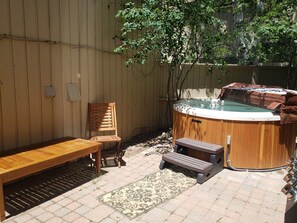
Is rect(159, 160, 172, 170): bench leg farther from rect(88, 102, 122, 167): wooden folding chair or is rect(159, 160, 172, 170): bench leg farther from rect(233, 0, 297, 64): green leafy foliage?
rect(233, 0, 297, 64): green leafy foliage

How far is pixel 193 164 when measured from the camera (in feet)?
11.5

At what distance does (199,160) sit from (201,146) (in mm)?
228

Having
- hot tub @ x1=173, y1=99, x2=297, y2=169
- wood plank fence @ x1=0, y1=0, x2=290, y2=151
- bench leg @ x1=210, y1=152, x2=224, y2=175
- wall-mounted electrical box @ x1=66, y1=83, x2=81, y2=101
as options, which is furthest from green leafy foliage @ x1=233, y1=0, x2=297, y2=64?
wall-mounted electrical box @ x1=66, y1=83, x2=81, y2=101

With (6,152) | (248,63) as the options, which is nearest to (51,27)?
(6,152)

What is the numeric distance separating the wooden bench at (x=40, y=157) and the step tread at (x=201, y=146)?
1366 millimetres

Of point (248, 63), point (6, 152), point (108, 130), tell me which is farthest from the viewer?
point (248, 63)

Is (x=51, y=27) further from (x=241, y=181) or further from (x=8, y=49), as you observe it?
(x=241, y=181)

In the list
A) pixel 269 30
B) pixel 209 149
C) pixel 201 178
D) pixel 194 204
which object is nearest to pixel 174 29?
pixel 269 30

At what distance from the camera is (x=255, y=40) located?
21.4 ft

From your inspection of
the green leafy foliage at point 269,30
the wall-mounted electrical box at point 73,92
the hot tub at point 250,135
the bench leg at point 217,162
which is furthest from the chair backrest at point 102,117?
the green leafy foliage at point 269,30

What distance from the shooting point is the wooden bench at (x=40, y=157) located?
248cm

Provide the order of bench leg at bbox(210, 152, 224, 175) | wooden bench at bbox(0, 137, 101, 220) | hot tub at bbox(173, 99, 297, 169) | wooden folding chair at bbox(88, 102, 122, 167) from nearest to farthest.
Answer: wooden bench at bbox(0, 137, 101, 220)
bench leg at bbox(210, 152, 224, 175)
hot tub at bbox(173, 99, 297, 169)
wooden folding chair at bbox(88, 102, 122, 167)

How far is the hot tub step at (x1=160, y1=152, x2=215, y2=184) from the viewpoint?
3363 millimetres

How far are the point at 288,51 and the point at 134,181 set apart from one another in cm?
484
